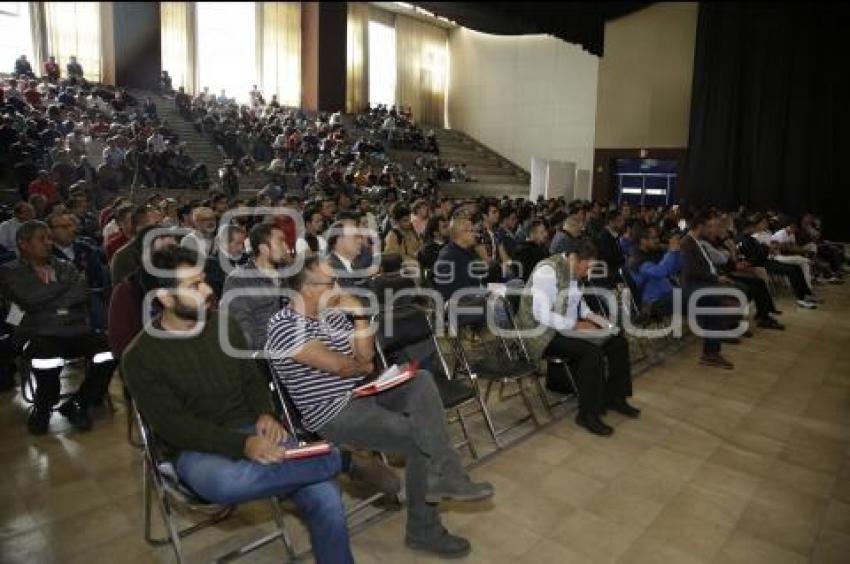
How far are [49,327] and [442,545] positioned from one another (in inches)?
110

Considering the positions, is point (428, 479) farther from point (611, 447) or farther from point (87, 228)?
point (87, 228)

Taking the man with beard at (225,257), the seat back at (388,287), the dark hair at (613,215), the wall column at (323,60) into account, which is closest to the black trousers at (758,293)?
the dark hair at (613,215)

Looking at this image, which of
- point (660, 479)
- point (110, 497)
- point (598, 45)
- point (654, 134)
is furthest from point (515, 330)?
point (654, 134)

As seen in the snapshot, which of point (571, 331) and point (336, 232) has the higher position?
point (336, 232)

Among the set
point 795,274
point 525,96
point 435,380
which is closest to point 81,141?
point 435,380

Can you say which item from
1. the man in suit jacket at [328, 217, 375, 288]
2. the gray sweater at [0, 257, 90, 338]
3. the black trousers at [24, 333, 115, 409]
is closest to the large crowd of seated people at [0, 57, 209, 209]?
the gray sweater at [0, 257, 90, 338]

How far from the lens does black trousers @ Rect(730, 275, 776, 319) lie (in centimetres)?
671

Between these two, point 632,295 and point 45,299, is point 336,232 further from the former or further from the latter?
point 632,295

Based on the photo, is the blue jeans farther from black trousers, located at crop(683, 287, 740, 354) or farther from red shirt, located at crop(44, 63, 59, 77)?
red shirt, located at crop(44, 63, 59, 77)

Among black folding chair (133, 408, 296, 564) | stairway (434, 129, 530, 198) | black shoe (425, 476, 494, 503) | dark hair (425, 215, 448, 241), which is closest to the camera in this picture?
black folding chair (133, 408, 296, 564)

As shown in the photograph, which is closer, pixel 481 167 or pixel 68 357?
pixel 68 357

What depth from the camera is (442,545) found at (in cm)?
245

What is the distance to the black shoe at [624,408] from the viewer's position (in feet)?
13.2

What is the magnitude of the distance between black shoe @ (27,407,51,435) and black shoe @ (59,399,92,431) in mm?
137
